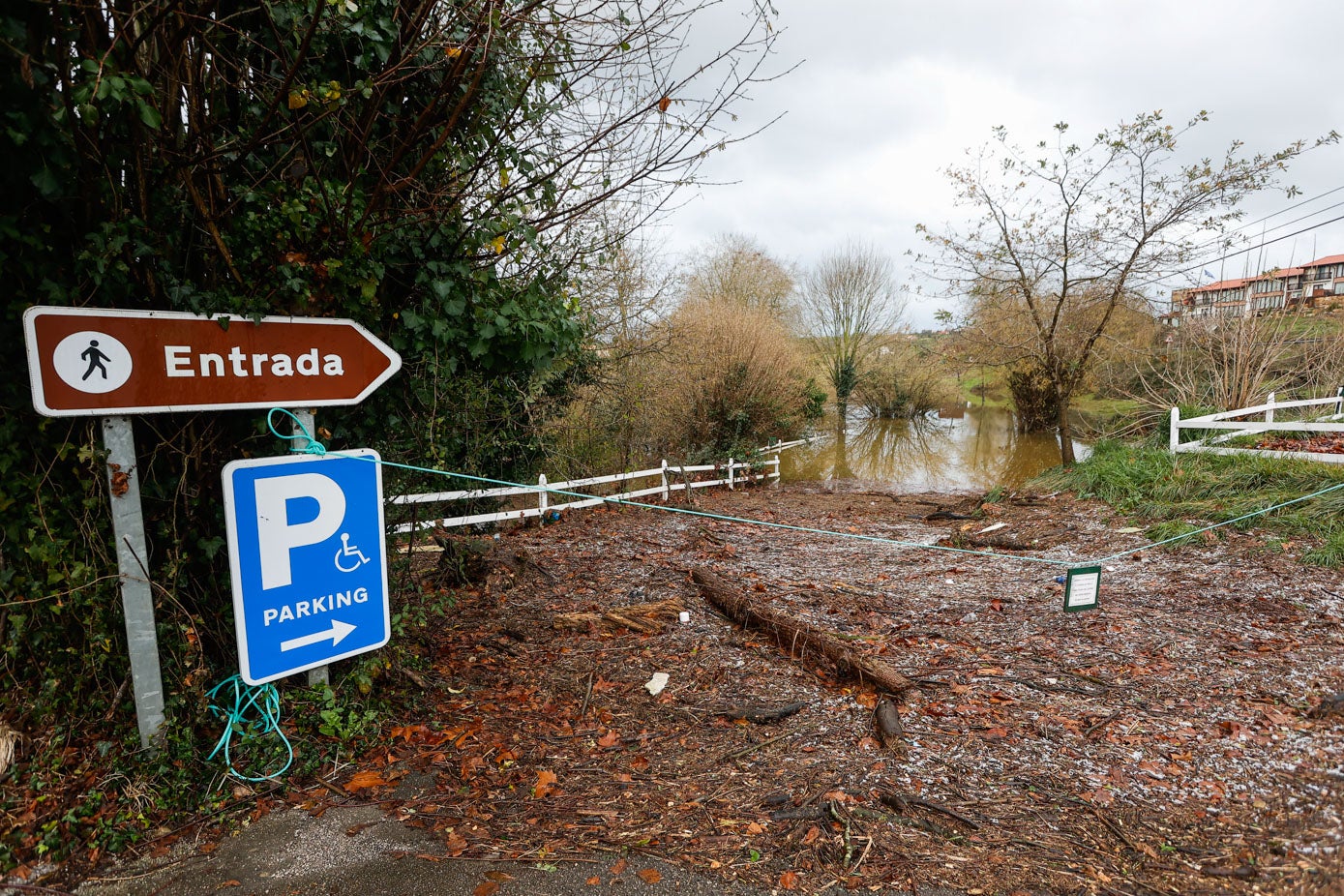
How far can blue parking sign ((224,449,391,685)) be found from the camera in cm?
292

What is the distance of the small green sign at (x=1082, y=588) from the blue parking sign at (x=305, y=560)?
4910 millimetres

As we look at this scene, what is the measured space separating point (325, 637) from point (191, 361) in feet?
4.65

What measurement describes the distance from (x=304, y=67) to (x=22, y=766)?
3.40m

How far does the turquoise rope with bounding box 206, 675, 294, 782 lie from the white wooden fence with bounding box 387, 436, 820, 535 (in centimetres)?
118

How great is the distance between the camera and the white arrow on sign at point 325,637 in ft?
10.1

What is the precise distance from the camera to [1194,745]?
11.6ft

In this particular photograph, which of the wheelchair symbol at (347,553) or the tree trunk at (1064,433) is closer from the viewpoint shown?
the wheelchair symbol at (347,553)

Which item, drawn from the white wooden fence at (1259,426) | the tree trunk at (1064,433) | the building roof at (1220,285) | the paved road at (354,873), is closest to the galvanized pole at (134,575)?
the paved road at (354,873)

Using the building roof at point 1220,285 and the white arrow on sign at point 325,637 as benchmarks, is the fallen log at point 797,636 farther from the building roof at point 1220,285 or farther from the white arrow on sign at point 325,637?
the building roof at point 1220,285

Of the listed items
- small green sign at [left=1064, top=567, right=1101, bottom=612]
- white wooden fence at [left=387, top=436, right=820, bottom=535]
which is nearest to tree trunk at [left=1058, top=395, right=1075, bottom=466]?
white wooden fence at [left=387, top=436, right=820, bottom=535]

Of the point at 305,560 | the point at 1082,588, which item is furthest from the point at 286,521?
the point at 1082,588

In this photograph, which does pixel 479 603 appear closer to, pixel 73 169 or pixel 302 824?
pixel 302 824

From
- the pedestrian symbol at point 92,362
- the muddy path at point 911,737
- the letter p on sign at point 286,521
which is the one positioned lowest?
the muddy path at point 911,737

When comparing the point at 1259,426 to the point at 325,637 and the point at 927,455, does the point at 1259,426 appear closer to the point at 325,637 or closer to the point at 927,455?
the point at 325,637
